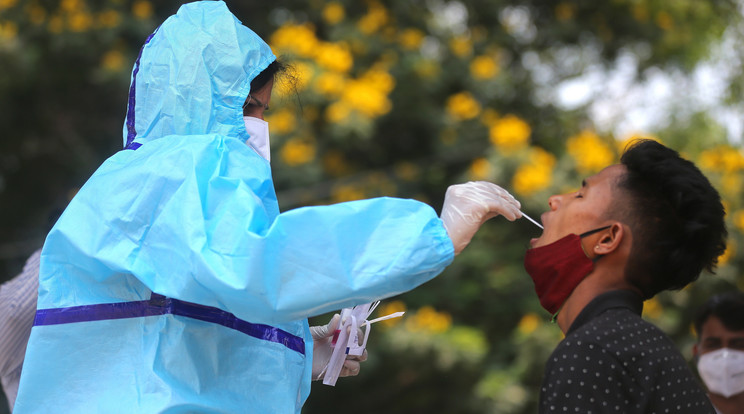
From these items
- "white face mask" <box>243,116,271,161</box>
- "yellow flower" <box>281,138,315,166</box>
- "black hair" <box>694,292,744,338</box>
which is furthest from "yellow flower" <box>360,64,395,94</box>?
"white face mask" <box>243,116,271,161</box>

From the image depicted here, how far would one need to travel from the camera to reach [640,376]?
1.82 meters

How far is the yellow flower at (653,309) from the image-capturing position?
5230 mm

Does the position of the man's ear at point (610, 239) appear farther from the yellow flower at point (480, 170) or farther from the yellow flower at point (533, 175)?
the yellow flower at point (480, 170)

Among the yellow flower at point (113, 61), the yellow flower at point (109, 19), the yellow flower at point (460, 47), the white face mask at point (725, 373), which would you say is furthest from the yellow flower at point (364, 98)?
the white face mask at point (725, 373)

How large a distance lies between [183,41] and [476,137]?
391 centimetres

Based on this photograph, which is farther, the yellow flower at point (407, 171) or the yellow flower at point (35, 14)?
the yellow flower at point (35, 14)

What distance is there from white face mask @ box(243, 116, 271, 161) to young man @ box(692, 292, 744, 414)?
232 cm

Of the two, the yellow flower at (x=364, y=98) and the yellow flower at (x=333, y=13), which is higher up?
the yellow flower at (x=333, y=13)

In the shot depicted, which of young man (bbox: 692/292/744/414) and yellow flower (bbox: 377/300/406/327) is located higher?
young man (bbox: 692/292/744/414)

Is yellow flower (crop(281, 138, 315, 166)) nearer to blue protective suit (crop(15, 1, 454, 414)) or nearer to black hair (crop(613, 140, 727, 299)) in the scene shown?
blue protective suit (crop(15, 1, 454, 414))

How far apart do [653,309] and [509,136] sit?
1380mm

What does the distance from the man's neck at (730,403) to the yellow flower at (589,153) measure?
2.03 meters

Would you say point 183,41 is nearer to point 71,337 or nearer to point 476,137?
A: point 71,337

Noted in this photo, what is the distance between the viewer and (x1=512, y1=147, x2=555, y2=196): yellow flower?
16.6 ft
